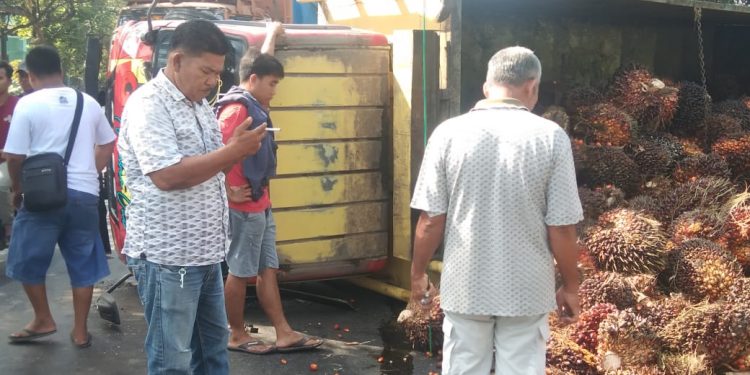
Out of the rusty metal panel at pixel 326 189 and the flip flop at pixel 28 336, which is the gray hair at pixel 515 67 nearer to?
the rusty metal panel at pixel 326 189

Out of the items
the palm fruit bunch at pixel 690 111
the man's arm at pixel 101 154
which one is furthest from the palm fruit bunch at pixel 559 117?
the man's arm at pixel 101 154

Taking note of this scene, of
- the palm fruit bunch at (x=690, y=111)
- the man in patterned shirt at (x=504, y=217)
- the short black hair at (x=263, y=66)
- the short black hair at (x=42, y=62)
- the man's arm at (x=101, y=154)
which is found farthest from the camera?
the palm fruit bunch at (x=690, y=111)

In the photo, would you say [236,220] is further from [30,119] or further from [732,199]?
[732,199]

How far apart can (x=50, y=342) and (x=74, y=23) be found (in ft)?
50.8

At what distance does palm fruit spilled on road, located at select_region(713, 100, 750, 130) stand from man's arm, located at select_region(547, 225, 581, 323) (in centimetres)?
449

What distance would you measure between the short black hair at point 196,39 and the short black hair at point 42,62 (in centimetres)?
243

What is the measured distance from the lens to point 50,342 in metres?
5.21

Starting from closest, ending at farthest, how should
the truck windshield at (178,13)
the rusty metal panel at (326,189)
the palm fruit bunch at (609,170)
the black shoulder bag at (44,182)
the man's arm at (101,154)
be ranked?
the black shoulder bag at (44,182) → the man's arm at (101,154) → the rusty metal panel at (326,189) → the palm fruit bunch at (609,170) → the truck windshield at (178,13)

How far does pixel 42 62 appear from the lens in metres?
5.09

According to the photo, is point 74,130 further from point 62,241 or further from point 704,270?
point 704,270

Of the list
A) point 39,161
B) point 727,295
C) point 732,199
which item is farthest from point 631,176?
point 39,161

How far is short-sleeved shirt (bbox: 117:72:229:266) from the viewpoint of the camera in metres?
2.97

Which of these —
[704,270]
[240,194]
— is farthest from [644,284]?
[240,194]

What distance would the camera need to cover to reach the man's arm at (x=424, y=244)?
126 inches
